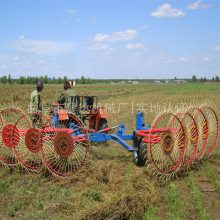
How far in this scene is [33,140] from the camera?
7383mm

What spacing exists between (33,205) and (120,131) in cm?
316

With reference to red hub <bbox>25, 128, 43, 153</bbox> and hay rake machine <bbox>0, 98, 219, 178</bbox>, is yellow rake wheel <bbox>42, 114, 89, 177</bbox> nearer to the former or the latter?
hay rake machine <bbox>0, 98, 219, 178</bbox>

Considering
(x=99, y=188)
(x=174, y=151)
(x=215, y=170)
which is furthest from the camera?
(x=215, y=170)

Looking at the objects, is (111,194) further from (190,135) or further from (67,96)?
(67,96)

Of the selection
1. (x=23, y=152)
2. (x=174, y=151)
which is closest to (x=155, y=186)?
(x=174, y=151)

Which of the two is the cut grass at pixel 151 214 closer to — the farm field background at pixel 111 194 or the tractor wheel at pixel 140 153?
the farm field background at pixel 111 194

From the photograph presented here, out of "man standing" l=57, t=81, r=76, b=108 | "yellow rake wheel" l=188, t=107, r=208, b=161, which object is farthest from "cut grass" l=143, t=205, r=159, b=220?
"man standing" l=57, t=81, r=76, b=108

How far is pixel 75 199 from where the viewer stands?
567cm

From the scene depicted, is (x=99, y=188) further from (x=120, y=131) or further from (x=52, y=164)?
(x=120, y=131)

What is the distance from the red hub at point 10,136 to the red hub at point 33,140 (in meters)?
0.48

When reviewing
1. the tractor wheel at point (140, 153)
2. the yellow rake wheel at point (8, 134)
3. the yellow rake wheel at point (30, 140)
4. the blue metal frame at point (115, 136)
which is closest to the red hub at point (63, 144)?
the yellow rake wheel at point (30, 140)

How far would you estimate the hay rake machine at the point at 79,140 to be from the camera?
7023 mm

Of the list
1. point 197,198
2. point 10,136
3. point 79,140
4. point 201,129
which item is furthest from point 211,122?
point 10,136

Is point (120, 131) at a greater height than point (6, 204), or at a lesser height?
greater
